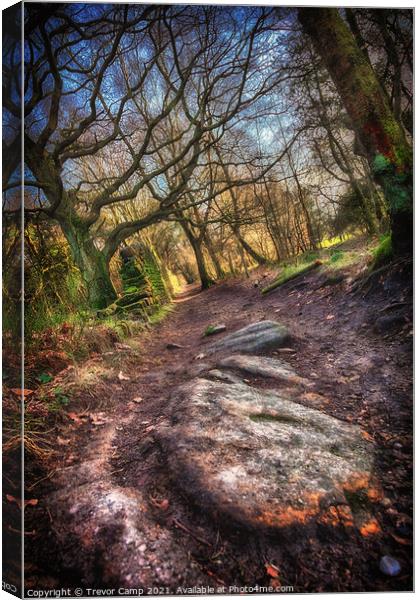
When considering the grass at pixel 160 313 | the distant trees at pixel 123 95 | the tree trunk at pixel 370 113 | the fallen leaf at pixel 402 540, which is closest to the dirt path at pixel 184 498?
the fallen leaf at pixel 402 540

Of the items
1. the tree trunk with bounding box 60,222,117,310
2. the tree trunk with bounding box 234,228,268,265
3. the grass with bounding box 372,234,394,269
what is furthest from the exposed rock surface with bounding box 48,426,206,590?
the grass with bounding box 372,234,394,269

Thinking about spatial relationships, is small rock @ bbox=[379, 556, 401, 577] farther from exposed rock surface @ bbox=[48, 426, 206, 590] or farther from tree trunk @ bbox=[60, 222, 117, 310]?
tree trunk @ bbox=[60, 222, 117, 310]

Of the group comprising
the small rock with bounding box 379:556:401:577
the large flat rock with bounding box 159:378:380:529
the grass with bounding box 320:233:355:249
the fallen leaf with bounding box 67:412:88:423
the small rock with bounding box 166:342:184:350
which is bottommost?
the small rock with bounding box 379:556:401:577

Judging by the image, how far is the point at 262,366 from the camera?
2.13m

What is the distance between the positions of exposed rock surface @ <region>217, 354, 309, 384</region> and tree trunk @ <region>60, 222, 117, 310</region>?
149 centimetres

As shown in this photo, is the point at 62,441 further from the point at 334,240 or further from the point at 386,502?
the point at 334,240

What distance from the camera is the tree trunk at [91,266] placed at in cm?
264

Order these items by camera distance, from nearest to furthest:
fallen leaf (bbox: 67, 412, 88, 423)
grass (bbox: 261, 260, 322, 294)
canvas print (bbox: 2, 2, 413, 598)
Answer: canvas print (bbox: 2, 2, 413, 598)
fallen leaf (bbox: 67, 412, 88, 423)
grass (bbox: 261, 260, 322, 294)

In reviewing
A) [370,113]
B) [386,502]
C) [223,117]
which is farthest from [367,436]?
[223,117]

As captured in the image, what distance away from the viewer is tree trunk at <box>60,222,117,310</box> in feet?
8.65

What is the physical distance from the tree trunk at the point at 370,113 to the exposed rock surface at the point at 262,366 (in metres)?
1.27

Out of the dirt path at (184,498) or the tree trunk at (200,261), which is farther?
the tree trunk at (200,261)

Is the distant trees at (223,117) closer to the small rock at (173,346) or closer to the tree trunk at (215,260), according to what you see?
the tree trunk at (215,260)

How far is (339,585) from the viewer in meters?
1.11
